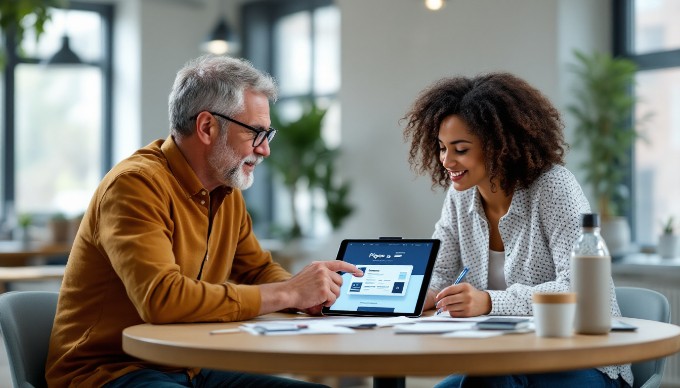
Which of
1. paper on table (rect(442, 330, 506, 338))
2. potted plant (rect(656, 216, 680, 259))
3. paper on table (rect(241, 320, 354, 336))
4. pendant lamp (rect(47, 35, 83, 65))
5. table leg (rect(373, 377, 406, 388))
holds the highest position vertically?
pendant lamp (rect(47, 35, 83, 65))

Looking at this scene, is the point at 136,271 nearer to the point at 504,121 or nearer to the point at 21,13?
Result: the point at 504,121

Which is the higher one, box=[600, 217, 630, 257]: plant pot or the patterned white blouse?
the patterned white blouse

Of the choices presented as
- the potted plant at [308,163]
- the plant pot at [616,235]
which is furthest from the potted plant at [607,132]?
the potted plant at [308,163]

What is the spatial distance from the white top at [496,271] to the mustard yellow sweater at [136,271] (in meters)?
0.76

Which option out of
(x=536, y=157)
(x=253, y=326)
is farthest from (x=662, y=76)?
(x=253, y=326)

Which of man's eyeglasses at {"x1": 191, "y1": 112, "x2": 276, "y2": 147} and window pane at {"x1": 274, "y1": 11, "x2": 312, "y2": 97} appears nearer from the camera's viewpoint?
man's eyeglasses at {"x1": 191, "y1": 112, "x2": 276, "y2": 147}

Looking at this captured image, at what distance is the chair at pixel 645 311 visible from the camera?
2.25 metres

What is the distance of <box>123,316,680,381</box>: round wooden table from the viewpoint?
1518 millimetres

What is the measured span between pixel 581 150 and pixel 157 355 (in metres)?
4.08

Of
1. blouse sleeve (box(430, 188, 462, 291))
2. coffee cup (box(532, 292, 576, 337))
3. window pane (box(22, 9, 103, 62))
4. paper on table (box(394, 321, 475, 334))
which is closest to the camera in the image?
coffee cup (box(532, 292, 576, 337))

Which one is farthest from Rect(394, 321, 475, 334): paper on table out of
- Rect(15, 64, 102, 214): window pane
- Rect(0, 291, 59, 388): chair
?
Rect(15, 64, 102, 214): window pane

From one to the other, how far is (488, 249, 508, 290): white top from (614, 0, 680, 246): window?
310cm

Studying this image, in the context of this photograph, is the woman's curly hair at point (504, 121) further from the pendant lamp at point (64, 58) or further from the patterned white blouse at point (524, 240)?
the pendant lamp at point (64, 58)

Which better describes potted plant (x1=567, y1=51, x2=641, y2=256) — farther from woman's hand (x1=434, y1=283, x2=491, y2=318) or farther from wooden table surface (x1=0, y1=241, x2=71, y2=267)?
wooden table surface (x1=0, y1=241, x2=71, y2=267)
